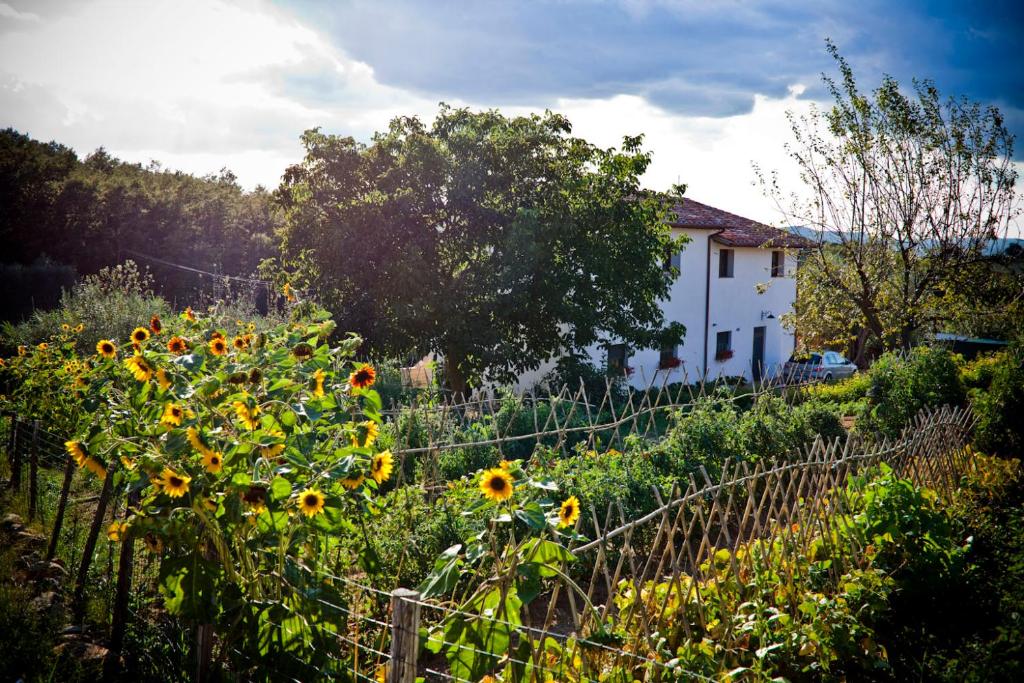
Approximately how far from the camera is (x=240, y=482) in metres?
2.66

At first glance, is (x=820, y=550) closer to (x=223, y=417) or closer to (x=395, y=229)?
(x=223, y=417)

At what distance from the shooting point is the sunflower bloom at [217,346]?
3230 mm

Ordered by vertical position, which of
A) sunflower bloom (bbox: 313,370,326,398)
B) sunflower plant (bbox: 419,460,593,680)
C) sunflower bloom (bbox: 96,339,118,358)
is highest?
sunflower bloom (bbox: 96,339,118,358)

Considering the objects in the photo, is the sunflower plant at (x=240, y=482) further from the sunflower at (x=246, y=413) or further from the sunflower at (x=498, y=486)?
the sunflower at (x=498, y=486)

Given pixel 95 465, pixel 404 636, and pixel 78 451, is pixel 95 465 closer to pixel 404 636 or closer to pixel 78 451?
pixel 78 451

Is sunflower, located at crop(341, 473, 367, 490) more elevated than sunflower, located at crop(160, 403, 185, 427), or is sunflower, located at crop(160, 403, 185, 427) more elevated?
sunflower, located at crop(160, 403, 185, 427)

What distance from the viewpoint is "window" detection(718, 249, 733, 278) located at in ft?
74.6

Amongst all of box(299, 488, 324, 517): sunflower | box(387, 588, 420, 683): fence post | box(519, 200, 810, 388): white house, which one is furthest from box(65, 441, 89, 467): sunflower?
box(519, 200, 810, 388): white house

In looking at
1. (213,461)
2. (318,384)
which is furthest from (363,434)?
(213,461)

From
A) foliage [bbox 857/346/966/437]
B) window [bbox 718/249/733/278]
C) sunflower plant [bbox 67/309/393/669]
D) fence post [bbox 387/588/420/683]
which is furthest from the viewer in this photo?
window [bbox 718/249/733/278]

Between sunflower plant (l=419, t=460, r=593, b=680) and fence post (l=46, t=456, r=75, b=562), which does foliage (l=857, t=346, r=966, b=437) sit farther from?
fence post (l=46, t=456, r=75, b=562)

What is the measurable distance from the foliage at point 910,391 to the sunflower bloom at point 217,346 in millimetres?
8218

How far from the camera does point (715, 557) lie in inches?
173

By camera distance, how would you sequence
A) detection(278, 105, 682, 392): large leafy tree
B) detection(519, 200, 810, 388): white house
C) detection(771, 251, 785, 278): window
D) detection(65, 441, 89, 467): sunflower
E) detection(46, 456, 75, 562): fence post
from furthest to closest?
detection(771, 251, 785, 278): window → detection(519, 200, 810, 388): white house → detection(278, 105, 682, 392): large leafy tree → detection(46, 456, 75, 562): fence post → detection(65, 441, 89, 467): sunflower
